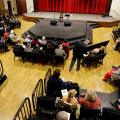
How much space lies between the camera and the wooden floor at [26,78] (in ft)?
18.9

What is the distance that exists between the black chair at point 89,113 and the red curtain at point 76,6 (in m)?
11.6

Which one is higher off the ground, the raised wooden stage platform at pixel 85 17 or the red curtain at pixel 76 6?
the red curtain at pixel 76 6

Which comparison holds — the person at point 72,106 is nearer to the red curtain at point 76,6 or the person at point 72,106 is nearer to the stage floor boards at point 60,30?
the stage floor boards at point 60,30

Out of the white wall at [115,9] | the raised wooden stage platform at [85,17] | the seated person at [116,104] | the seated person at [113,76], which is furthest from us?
the white wall at [115,9]

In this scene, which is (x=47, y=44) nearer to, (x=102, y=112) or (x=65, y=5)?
(x=102, y=112)

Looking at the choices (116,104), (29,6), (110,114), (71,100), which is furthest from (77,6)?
(110,114)

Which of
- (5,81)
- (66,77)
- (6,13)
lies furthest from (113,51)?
(6,13)

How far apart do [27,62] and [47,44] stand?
1.21 meters

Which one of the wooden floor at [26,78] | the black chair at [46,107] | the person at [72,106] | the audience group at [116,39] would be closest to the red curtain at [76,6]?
the audience group at [116,39]

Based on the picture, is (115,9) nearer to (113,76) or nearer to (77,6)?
(77,6)

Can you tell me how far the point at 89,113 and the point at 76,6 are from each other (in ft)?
40.4

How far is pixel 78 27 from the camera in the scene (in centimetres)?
1159

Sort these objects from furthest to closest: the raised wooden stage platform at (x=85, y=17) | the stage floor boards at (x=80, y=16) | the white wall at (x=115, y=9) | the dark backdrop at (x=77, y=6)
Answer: the dark backdrop at (x=77, y=6)
the white wall at (x=115, y=9)
the stage floor boards at (x=80, y=16)
the raised wooden stage platform at (x=85, y=17)

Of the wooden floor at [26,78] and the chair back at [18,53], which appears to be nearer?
the wooden floor at [26,78]
